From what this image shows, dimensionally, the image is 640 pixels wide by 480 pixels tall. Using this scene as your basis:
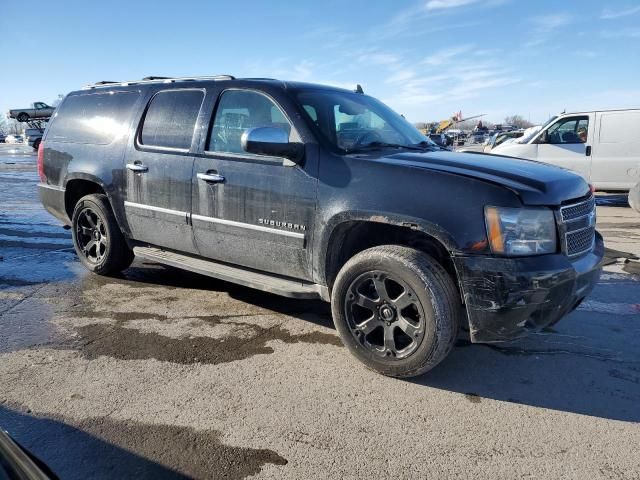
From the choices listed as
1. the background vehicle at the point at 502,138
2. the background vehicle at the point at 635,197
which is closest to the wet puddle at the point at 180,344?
the background vehicle at the point at 635,197

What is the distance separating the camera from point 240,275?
13.1 feet

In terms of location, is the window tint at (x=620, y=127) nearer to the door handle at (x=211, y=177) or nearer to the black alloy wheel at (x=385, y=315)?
the black alloy wheel at (x=385, y=315)

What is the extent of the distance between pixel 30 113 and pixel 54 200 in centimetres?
4865

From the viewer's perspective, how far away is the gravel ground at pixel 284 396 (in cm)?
246

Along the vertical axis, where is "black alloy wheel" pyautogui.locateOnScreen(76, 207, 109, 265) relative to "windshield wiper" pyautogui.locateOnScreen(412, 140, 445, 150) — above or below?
below

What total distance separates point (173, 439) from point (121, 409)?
46 cm

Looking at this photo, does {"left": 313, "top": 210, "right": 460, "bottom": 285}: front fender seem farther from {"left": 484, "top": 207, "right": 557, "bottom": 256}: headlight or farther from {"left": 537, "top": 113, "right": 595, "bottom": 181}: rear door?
{"left": 537, "top": 113, "right": 595, "bottom": 181}: rear door

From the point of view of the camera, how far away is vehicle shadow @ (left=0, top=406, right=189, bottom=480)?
2.34 m

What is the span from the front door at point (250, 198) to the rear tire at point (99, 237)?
1.33m

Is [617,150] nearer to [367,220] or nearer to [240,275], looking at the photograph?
[367,220]

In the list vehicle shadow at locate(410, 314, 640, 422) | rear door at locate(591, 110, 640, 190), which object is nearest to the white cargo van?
rear door at locate(591, 110, 640, 190)

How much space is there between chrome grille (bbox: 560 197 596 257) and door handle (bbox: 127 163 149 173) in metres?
3.41

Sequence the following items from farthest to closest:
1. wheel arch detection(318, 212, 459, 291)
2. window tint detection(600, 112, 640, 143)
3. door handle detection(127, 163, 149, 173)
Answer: window tint detection(600, 112, 640, 143)
door handle detection(127, 163, 149, 173)
wheel arch detection(318, 212, 459, 291)

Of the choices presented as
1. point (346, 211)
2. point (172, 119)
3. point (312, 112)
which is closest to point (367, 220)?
point (346, 211)
